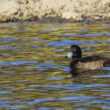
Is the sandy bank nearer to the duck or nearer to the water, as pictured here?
the water

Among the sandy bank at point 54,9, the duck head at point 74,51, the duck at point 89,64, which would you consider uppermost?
the sandy bank at point 54,9

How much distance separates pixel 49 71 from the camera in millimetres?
13023

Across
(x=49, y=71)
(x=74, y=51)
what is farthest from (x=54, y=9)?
(x=49, y=71)

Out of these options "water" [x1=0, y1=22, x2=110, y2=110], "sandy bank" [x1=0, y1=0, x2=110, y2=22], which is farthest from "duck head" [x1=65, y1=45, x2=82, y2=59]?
"sandy bank" [x1=0, y1=0, x2=110, y2=22]

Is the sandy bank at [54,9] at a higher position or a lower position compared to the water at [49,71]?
higher

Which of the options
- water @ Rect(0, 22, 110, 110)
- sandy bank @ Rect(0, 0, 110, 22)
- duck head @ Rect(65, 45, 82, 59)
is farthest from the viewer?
sandy bank @ Rect(0, 0, 110, 22)

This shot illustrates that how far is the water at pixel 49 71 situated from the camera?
9711 millimetres

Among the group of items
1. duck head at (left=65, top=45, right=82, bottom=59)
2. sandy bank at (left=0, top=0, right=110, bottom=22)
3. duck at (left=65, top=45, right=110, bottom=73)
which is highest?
sandy bank at (left=0, top=0, right=110, bottom=22)

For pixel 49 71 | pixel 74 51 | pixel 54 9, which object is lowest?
pixel 49 71

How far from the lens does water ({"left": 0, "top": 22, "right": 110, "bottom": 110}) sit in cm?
971

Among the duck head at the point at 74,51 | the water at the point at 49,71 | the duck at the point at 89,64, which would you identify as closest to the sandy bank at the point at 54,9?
the water at the point at 49,71

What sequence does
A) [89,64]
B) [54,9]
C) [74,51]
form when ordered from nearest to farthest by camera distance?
[89,64] → [74,51] → [54,9]

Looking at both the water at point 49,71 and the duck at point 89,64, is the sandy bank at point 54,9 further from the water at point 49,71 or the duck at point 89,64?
the duck at point 89,64

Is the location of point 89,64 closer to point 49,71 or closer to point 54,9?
point 49,71
